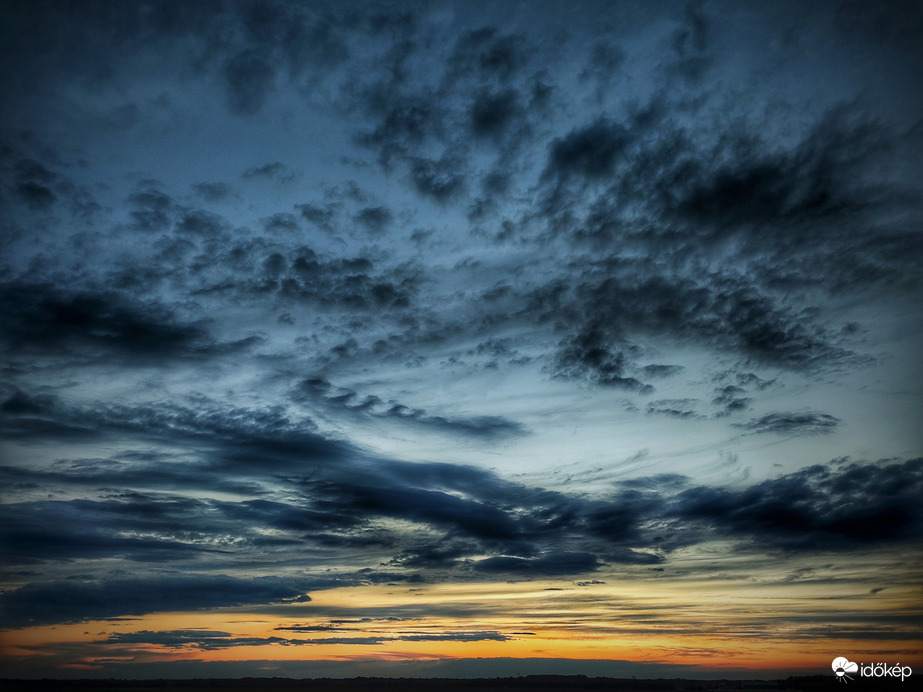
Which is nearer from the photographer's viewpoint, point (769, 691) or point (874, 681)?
point (874, 681)

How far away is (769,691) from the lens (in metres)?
150

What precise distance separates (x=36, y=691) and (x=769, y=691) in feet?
592

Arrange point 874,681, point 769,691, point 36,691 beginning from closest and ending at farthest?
point 874,681
point 769,691
point 36,691

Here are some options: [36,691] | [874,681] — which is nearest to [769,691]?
[874,681]

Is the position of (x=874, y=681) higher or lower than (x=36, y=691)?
higher

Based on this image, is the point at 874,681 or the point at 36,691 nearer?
the point at 874,681

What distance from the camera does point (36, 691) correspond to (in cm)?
16712

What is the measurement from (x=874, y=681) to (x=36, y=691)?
619 ft

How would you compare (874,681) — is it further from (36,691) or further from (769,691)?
(36,691)

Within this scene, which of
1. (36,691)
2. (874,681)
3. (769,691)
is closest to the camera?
(874,681)

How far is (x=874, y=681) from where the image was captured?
104 m
